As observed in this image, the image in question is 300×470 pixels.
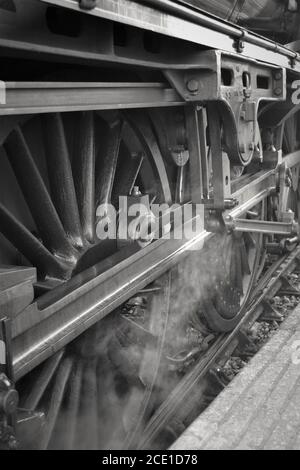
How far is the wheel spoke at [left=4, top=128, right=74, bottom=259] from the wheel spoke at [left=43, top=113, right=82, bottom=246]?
0.08 m

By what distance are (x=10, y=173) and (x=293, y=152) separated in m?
3.18

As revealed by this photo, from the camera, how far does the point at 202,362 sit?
3.30 meters

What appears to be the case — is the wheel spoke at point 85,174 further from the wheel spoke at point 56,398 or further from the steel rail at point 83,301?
the wheel spoke at point 56,398

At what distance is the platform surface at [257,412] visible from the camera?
6.05 feet

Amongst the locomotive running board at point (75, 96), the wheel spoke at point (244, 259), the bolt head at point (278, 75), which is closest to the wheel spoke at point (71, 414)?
the locomotive running board at point (75, 96)

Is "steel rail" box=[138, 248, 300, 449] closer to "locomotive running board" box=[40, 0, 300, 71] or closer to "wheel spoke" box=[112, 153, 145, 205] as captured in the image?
"wheel spoke" box=[112, 153, 145, 205]

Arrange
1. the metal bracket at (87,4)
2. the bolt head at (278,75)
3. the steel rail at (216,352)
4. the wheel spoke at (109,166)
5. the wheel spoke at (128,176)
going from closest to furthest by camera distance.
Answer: the metal bracket at (87,4), the wheel spoke at (109,166), the wheel spoke at (128,176), the steel rail at (216,352), the bolt head at (278,75)

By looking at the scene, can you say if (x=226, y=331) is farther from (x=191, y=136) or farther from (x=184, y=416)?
(x=191, y=136)

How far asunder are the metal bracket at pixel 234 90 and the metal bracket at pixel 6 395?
4.08ft

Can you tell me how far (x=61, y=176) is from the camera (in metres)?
2.13

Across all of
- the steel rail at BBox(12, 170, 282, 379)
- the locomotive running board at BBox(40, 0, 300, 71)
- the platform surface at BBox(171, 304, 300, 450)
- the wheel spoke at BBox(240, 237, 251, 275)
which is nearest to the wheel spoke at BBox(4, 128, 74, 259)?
the steel rail at BBox(12, 170, 282, 379)

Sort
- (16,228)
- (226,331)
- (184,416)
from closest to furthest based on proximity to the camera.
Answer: (16,228) → (184,416) → (226,331)

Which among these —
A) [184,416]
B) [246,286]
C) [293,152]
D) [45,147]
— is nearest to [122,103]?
[45,147]
